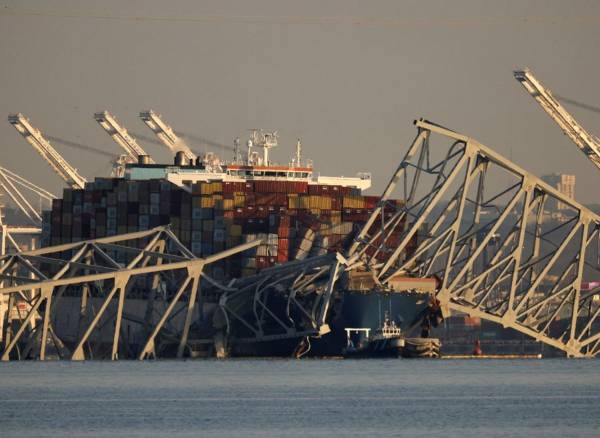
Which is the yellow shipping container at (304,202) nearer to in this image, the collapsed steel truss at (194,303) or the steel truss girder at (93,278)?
the collapsed steel truss at (194,303)

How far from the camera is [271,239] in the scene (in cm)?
13138

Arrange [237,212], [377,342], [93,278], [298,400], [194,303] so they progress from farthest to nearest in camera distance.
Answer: [237,212]
[194,303]
[377,342]
[93,278]
[298,400]

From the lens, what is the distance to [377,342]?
111 metres

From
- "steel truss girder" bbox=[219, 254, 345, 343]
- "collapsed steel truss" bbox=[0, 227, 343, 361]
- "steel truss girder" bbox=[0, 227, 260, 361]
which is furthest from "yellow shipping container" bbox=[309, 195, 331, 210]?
"steel truss girder" bbox=[0, 227, 260, 361]

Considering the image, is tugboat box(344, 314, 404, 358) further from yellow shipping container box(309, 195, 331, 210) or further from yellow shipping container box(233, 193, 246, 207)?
yellow shipping container box(233, 193, 246, 207)

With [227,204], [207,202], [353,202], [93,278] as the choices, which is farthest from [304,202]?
[93,278]

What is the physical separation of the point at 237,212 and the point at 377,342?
2805 cm

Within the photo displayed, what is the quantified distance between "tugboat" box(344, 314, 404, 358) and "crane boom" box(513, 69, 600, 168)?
4601cm

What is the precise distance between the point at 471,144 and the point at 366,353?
44.7ft

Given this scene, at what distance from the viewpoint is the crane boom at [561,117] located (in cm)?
15512

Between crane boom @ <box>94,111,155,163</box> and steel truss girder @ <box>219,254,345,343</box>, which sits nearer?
steel truss girder @ <box>219,254,345,343</box>

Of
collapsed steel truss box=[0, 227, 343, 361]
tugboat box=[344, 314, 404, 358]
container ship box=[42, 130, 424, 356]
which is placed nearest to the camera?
collapsed steel truss box=[0, 227, 343, 361]

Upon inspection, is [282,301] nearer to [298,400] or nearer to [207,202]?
[207,202]

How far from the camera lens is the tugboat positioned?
110 meters
